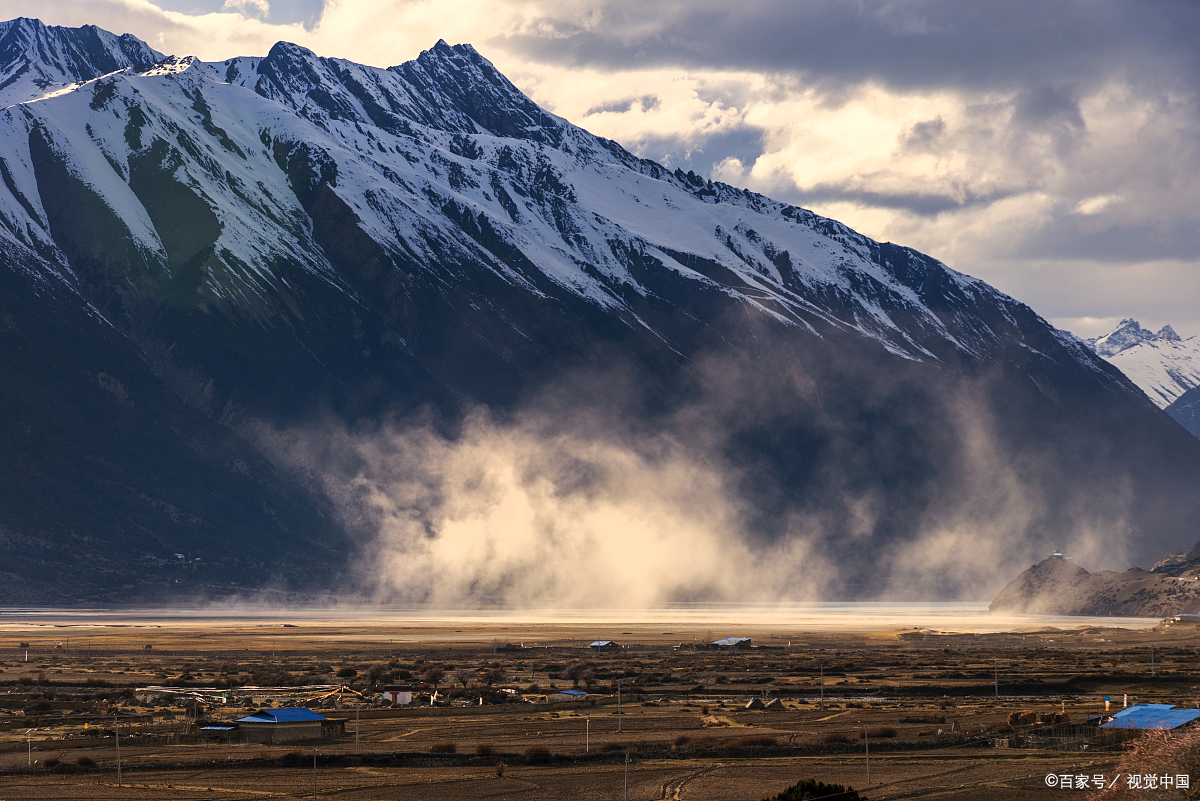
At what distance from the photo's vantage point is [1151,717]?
1699 inches

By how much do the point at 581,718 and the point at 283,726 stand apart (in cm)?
1380

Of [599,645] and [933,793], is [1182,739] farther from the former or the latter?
[599,645]

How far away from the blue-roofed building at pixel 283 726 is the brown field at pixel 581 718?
1322 mm

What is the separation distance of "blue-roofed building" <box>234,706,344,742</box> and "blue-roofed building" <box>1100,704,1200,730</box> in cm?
3026

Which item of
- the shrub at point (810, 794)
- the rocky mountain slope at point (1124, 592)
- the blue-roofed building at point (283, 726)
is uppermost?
the shrub at point (810, 794)

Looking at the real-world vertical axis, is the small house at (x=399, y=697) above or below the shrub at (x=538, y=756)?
above

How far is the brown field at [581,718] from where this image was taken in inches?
1567

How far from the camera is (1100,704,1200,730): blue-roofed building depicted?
40.8 m

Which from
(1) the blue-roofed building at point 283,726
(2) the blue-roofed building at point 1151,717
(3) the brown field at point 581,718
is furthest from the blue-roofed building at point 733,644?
(2) the blue-roofed building at point 1151,717

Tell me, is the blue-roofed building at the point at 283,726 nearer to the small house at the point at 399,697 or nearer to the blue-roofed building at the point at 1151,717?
the small house at the point at 399,697

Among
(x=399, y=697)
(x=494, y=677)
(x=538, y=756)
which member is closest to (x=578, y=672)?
(x=494, y=677)

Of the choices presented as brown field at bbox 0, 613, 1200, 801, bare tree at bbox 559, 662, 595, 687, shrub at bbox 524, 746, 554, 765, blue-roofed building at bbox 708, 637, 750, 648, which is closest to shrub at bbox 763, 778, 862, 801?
brown field at bbox 0, 613, 1200, 801

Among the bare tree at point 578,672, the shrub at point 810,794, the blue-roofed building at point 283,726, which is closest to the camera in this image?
the shrub at point 810,794

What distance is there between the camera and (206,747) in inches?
1879
